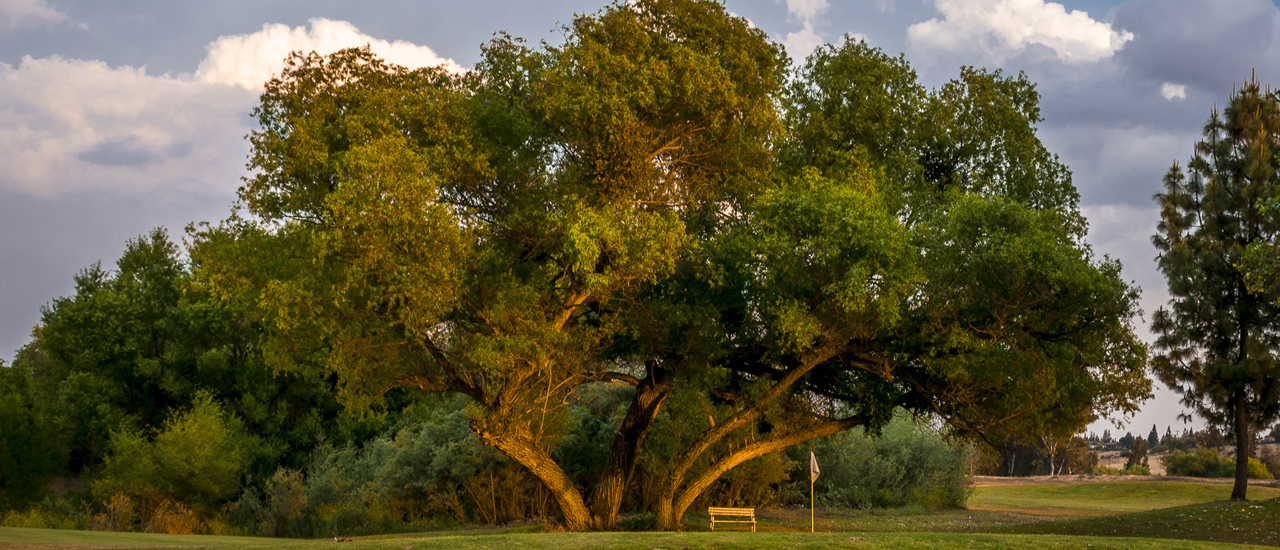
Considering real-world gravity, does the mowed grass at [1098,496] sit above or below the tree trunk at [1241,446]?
below

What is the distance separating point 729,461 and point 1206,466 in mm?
44474

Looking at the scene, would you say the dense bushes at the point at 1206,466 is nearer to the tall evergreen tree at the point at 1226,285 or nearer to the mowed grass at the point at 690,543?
the tall evergreen tree at the point at 1226,285

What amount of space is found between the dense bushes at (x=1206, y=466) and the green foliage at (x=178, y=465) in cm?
5146

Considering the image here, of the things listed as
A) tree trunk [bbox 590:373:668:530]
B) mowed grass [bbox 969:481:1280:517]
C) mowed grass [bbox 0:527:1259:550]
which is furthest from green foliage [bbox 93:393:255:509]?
mowed grass [bbox 969:481:1280:517]

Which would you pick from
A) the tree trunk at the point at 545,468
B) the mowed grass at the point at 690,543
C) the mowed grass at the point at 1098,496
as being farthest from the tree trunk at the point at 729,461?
the mowed grass at the point at 1098,496

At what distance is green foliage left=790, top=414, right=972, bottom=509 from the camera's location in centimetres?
3434

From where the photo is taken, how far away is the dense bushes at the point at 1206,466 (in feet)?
162

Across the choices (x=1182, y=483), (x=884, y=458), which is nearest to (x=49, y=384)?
(x=884, y=458)

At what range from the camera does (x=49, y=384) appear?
43.6m

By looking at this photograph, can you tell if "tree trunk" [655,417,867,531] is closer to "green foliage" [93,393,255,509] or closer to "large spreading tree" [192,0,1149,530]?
"large spreading tree" [192,0,1149,530]

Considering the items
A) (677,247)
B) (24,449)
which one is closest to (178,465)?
(24,449)

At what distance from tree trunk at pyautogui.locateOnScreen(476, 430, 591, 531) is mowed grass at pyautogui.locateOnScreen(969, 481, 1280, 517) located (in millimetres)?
19859

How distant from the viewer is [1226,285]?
30.5m

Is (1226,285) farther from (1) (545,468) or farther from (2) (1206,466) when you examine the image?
(2) (1206,466)
